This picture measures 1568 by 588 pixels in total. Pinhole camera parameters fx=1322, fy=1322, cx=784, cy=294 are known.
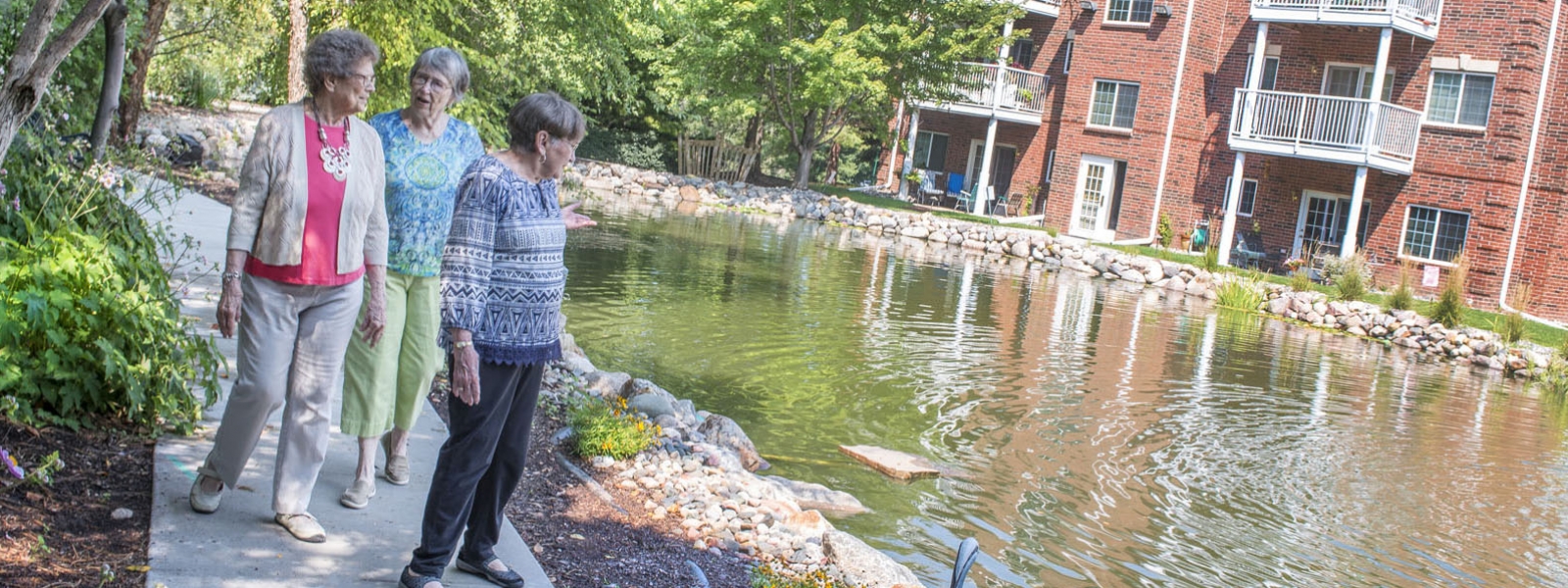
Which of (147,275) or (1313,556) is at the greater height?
(147,275)

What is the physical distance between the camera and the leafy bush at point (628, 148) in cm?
3781

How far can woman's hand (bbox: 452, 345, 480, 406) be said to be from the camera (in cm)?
386

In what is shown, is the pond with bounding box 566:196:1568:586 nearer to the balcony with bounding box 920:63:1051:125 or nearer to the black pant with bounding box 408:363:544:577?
the black pant with bounding box 408:363:544:577

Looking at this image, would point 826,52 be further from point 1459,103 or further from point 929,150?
point 1459,103

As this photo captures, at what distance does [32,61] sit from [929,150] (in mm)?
34042

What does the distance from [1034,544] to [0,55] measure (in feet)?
22.4

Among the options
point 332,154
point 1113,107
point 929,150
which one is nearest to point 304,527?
point 332,154

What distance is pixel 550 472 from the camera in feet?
20.2

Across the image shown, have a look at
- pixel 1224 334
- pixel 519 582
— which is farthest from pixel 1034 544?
pixel 1224 334

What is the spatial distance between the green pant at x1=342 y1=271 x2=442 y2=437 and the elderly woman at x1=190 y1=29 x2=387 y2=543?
1.21 ft

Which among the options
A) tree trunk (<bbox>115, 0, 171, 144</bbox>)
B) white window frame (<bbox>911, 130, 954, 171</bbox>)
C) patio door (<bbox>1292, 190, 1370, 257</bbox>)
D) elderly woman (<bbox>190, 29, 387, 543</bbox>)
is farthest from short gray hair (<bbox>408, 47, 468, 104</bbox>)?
white window frame (<bbox>911, 130, 954, 171</bbox>)

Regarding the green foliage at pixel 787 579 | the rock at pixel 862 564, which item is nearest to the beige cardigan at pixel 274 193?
the green foliage at pixel 787 579

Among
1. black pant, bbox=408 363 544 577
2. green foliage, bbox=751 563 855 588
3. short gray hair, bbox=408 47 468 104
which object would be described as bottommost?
green foliage, bbox=751 563 855 588

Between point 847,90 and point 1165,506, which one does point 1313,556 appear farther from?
point 847,90
